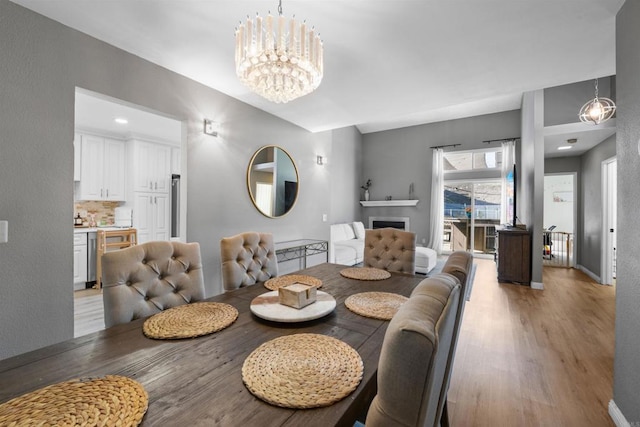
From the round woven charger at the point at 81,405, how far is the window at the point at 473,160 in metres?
7.30

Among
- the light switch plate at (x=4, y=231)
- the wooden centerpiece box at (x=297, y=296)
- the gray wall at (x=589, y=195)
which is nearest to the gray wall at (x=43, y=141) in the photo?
the light switch plate at (x=4, y=231)

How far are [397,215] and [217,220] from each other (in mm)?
5430

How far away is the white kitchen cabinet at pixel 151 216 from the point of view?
4648 millimetres

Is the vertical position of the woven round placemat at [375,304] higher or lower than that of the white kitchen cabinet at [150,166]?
lower

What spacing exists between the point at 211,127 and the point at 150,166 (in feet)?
9.25

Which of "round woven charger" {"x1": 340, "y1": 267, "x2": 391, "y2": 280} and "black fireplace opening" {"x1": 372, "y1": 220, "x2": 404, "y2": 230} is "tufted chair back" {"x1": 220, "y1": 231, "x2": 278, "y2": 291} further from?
"black fireplace opening" {"x1": 372, "y1": 220, "x2": 404, "y2": 230}

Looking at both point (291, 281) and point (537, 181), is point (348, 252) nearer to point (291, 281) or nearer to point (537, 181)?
point (537, 181)

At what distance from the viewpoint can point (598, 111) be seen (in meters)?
3.40

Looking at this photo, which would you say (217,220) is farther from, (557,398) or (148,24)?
(557,398)

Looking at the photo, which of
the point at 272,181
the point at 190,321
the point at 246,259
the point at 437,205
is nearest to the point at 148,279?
the point at 190,321

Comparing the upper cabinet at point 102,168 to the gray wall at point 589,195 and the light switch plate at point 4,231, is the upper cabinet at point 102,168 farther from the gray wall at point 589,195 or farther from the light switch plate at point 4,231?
the gray wall at point 589,195

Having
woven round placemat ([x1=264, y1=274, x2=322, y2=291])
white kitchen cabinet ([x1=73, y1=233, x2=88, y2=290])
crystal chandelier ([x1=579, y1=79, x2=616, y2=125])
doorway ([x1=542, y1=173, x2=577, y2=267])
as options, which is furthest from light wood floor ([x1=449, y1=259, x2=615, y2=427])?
white kitchen cabinet ([x1=73, y1=233, x2=88, y2=290])

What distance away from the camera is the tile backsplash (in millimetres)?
4475

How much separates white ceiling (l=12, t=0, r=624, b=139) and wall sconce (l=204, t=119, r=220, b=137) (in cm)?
36
